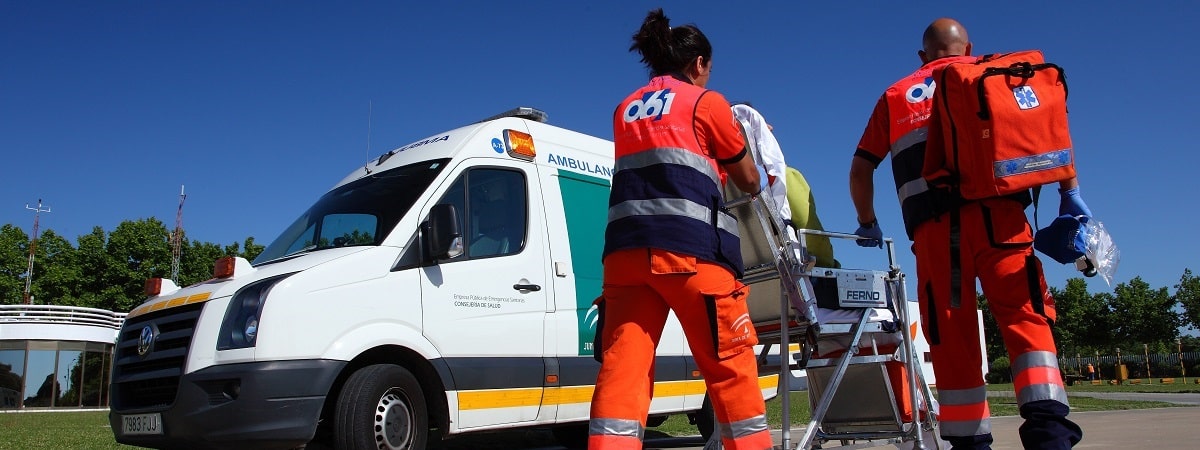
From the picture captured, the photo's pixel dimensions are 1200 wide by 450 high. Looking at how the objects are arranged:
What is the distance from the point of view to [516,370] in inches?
241

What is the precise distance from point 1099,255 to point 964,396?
688 millimetres

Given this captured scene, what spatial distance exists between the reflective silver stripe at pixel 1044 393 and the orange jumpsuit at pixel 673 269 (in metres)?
0.88

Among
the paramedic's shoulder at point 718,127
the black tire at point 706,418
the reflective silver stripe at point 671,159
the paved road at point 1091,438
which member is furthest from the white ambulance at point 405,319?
the paramedic's shoulder at point 718,127

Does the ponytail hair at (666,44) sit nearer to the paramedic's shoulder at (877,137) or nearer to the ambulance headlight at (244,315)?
the paramedic's shoulder at (877,137)

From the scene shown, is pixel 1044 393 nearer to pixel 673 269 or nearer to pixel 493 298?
pixel 673 269

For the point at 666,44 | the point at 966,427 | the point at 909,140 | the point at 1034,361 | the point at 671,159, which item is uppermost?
the point at 666,44

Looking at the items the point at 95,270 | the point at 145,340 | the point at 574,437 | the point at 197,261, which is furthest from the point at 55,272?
the point at 145,340

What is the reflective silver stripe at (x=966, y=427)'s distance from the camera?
3430 millimetres

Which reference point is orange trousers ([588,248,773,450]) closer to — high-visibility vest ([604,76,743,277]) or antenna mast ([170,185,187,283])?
high-visibility vest ([604,76,743,277])

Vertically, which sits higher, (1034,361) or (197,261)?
(197,261)

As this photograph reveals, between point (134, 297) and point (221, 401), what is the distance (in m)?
44.8

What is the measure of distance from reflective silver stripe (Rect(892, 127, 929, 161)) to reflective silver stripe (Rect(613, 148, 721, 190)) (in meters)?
0.87

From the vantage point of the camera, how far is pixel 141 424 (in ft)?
17.4

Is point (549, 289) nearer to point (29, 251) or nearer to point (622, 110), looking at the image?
point (622, 110)
